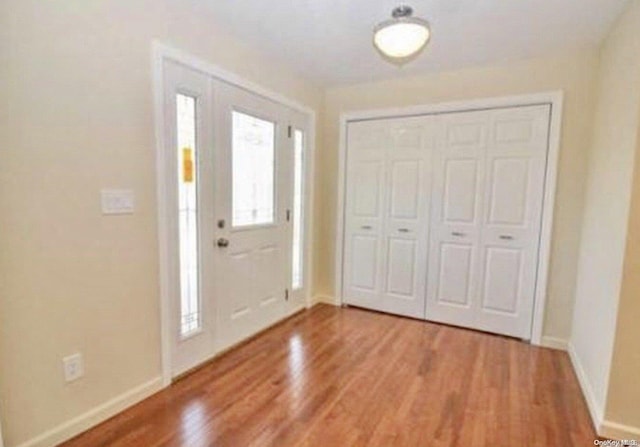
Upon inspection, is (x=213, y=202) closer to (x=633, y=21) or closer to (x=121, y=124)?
(x=121, y=124)

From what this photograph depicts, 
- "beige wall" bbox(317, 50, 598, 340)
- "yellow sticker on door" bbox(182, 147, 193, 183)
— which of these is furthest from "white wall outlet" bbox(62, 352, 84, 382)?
"beige wall" bbox(317, 50, 598, 340)

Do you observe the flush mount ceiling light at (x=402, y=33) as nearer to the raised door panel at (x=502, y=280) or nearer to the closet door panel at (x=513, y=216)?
the closet door panel at (x=513, y=216)

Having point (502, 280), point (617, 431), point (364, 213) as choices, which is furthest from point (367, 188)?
point (617, 431)

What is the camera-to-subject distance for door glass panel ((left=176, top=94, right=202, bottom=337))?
7.54 ft

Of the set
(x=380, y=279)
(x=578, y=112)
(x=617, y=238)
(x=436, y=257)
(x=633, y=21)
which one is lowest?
(x=380, y=279)

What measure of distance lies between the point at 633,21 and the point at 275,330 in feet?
10.6

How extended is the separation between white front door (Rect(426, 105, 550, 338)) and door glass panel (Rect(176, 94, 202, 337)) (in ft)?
7.02

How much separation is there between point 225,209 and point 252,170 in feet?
1.48

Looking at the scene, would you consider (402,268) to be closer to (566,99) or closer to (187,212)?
(566,99)

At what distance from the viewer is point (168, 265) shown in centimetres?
223

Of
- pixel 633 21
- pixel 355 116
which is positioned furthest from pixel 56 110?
pixel 633 21

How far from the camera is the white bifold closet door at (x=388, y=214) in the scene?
3.42 metres

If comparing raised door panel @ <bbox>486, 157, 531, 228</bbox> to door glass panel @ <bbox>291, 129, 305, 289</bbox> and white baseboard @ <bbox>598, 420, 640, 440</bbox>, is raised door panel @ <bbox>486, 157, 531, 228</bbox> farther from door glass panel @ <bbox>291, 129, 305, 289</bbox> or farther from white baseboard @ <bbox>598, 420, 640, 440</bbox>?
door glass panel @ <bbox>291, 129, 305, 289</bbox>

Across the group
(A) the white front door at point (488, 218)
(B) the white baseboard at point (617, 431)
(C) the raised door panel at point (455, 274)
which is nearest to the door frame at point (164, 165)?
(A) the white front door at point (488, 218)
